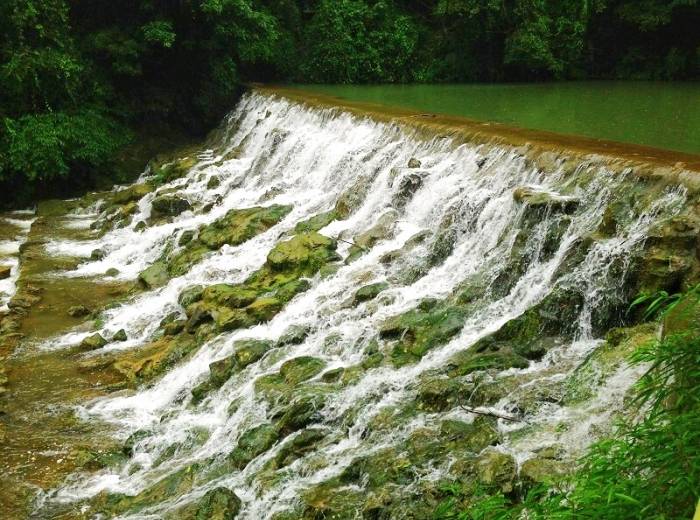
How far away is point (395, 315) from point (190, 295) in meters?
4.03

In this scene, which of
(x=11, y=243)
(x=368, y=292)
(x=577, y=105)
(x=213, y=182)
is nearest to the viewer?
(x=368, y=292)

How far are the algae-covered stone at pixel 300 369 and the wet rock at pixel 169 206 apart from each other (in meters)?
8.44

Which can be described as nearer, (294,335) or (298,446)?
(298,446)

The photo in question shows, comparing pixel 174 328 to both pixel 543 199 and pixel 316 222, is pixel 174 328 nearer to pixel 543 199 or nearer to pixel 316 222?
pixel 316 222

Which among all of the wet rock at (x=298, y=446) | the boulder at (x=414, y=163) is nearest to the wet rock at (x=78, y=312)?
the boulder at (x=414, y=163)

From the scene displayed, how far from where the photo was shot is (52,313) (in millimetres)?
11727

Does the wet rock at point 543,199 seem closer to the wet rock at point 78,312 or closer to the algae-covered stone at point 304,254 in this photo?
the algae-covered stone at point 304,254

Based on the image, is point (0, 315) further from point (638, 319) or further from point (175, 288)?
point (638, 319)

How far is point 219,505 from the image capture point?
6211 millimetres

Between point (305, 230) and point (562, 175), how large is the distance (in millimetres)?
4809

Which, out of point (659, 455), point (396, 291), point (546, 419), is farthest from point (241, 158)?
point (659, 455)

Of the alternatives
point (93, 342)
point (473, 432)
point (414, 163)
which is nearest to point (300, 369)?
point (473, 432)

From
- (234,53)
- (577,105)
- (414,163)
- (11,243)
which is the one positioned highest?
(234,53)

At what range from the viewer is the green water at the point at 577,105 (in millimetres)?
12883
